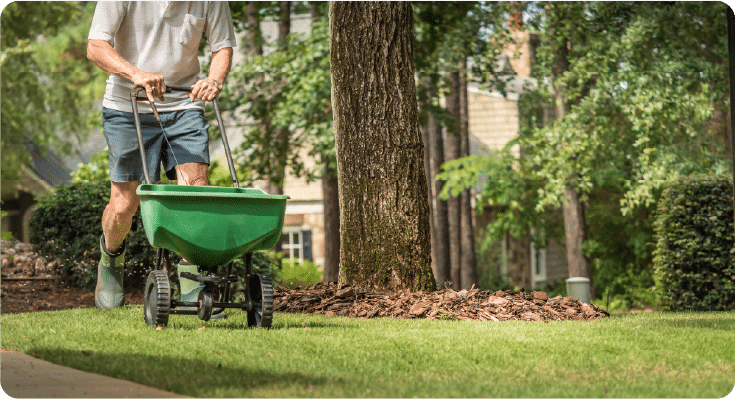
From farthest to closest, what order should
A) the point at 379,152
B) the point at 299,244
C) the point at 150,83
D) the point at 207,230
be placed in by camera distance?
1. the point at 299,244
2. the point at 379,152
3. the point at 150,83
4. the point at 207,230

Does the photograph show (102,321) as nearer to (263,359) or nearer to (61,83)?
(263,359)

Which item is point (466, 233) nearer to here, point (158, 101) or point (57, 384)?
point (158, 101)

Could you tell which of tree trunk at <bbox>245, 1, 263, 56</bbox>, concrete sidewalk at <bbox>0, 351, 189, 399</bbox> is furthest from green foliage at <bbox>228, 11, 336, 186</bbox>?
concrete sidewalk at <bbox>0, 351, 189, 399</bbox>

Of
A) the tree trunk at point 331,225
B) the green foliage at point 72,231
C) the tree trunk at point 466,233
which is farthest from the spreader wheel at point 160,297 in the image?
the tree trunk at point 466,233

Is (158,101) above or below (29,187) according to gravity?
above

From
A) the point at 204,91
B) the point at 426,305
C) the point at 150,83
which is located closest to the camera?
the point at 150,83

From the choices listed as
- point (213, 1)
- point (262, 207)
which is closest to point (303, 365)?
point (262, 207)

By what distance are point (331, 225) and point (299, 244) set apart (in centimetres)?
324

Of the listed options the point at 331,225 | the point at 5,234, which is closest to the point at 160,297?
the point at 5,234

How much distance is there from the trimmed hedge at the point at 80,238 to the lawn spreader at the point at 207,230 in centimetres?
251

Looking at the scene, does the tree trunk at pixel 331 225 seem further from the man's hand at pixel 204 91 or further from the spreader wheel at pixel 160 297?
the spreader wheel at pixel 160 297

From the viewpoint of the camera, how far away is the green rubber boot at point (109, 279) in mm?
4246

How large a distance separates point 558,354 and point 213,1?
2599 mm

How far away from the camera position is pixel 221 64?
407 centimetres
